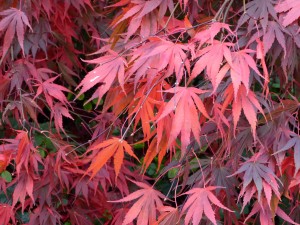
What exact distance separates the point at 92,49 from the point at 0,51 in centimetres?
48

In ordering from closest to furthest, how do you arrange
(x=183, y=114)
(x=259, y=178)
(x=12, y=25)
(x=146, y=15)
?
(x=183, y=114) → (x=259, y=178) → (x=146, y=15) → (x=12, y=25)

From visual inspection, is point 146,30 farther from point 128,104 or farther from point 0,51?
point 0,51

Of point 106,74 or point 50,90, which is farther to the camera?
point 50,90

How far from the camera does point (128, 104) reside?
4.35 ft

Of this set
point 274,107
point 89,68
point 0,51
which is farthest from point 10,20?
point 89,68

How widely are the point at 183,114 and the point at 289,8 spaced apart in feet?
0.98

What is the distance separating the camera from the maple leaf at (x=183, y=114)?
1.05 m

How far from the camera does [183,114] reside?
1.07 m

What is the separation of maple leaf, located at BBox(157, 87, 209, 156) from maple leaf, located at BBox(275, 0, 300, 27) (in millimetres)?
220

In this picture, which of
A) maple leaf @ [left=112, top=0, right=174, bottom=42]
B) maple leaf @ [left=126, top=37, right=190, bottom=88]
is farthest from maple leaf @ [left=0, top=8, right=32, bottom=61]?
maple leaf @ [left=126, top=37, right=190, bottom=88]

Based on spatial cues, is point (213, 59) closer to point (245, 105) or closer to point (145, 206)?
point (245, 105)

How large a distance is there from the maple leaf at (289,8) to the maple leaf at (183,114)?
8.7 inches

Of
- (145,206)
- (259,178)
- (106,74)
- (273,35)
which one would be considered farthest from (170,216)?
(273,35)

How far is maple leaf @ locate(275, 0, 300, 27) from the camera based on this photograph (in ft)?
3.66
